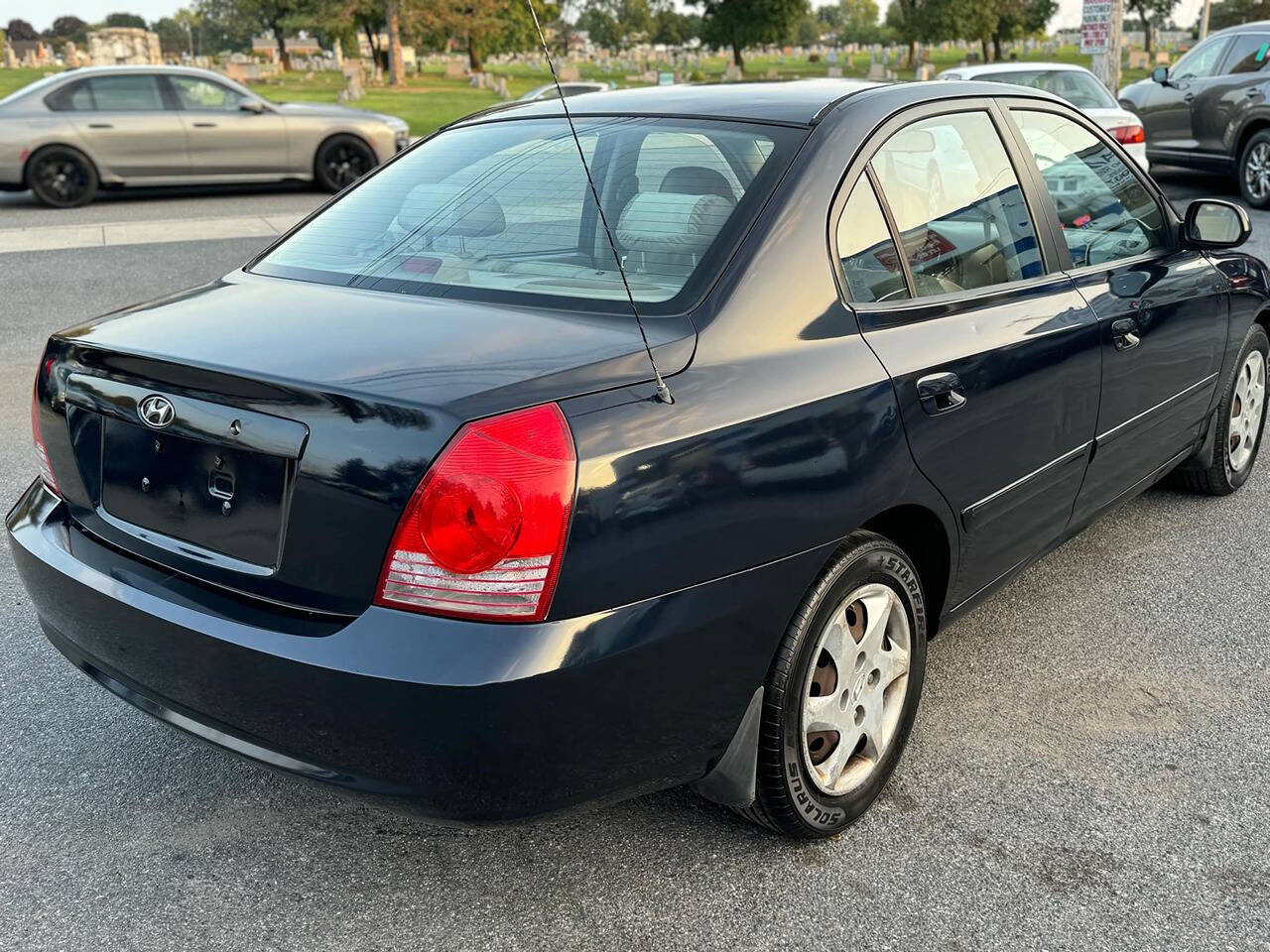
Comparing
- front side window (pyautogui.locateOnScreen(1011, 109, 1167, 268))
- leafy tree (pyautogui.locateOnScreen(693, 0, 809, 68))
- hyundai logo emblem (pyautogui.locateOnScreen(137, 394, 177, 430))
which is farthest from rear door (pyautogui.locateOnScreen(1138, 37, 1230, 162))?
A: leafy tree (pyautogui.locateOnScreen(693, 0, 809, 68))

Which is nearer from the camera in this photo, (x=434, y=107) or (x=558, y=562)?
(x=558, y=562)

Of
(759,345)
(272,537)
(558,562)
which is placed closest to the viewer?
(558,562)

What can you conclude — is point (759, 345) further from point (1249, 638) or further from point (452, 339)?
point (1249, 638)

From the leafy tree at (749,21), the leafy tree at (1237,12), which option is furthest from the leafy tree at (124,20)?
the leafy tree at (1237,12)

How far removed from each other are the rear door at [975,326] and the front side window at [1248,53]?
12.3 meters

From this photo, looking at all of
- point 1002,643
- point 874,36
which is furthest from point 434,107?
point 874,36

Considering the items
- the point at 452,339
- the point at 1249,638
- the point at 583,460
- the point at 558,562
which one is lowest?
the point at 1249,638

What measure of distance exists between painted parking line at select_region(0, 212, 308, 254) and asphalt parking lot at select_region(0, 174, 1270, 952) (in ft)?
27.9

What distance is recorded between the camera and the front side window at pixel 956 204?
A: 2.99 metres

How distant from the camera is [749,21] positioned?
2491 inches

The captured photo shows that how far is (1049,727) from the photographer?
10.7 feet

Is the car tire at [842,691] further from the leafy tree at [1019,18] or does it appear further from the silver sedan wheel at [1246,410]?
the leafy tree at [1019,18]

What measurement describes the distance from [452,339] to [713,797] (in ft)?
3.54

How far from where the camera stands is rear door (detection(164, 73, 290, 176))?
14.1 m
